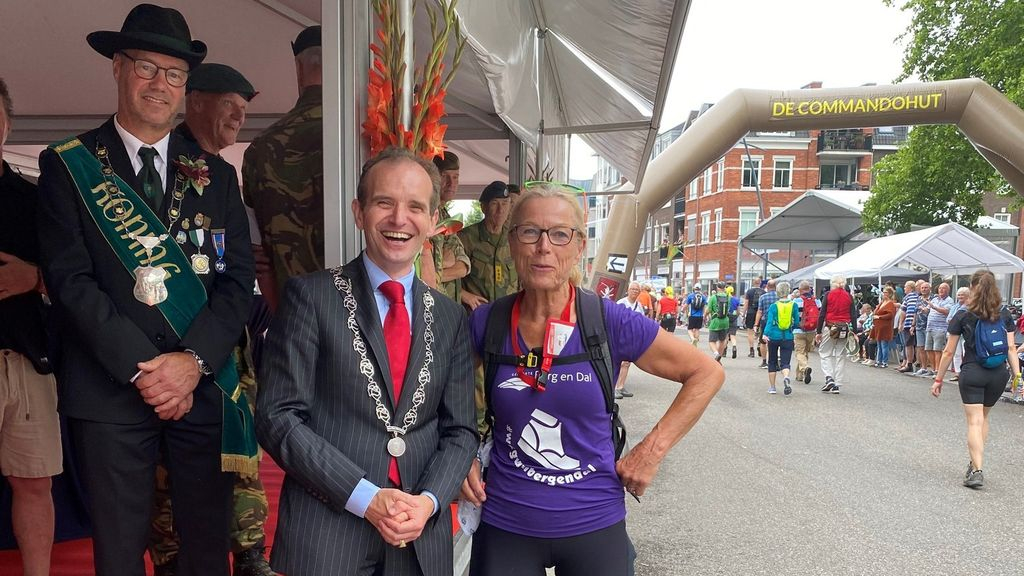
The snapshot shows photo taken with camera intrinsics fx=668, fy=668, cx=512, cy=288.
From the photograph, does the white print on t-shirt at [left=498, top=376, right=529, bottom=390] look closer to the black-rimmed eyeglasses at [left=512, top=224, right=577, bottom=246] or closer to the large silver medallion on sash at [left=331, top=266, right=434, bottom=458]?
the large silver medallion on sash at [left=331, top=266, right=434, bottom=458]

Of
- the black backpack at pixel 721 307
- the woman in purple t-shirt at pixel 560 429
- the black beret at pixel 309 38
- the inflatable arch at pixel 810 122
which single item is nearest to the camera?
the woman in purple t-shirt at pixel 560 429

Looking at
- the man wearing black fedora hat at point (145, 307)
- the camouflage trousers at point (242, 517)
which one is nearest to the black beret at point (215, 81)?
the man wearing black fedora hat at point (145, 307)

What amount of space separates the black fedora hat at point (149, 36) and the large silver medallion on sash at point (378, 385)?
834 mm

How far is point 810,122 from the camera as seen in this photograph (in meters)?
10.5

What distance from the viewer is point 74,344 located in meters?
1.81

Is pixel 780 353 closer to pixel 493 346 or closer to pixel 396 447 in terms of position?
pixel 493 346

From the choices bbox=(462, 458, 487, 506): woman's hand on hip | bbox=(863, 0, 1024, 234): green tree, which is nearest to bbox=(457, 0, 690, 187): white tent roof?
bbox=(462, 458, 487, 506): woman's hand on hip

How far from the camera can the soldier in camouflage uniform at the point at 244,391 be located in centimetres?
212

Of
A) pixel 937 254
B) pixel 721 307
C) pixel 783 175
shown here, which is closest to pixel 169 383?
pixel 721 307

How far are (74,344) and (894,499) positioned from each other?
5903 millimetres

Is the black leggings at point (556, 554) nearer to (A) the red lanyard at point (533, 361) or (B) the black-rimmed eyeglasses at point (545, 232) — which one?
(A) the red lanyard at point (533, 361)

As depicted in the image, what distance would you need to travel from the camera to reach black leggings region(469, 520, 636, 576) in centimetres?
182

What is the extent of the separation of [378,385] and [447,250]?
223 centimetres

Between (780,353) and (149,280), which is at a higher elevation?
(149,280)
